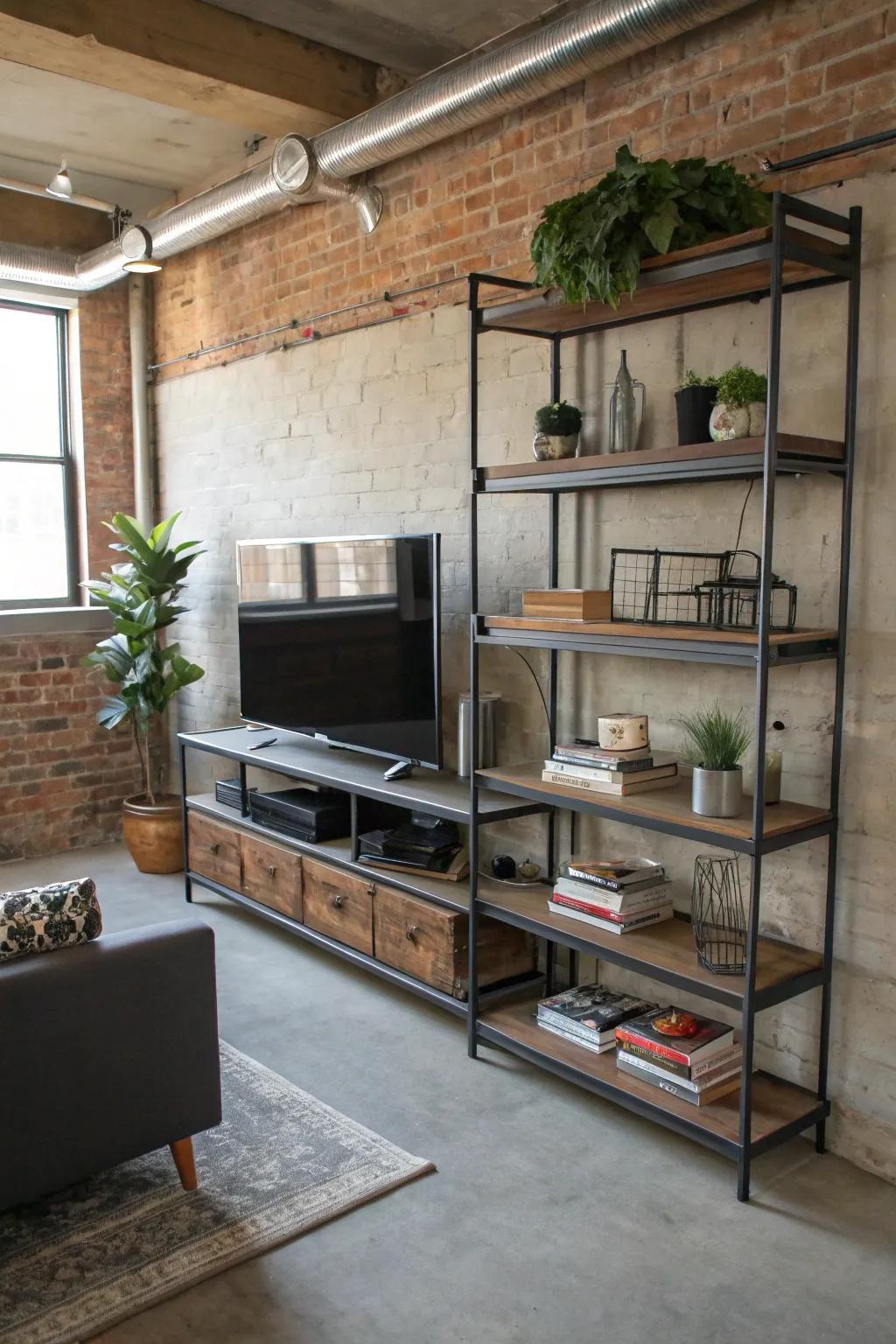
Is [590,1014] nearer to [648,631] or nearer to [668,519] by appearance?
[648,631]

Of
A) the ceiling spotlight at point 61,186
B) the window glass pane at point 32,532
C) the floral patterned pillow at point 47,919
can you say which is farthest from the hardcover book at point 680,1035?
the ceiling spotlight at point 61,186


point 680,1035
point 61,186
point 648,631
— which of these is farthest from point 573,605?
point 61,186

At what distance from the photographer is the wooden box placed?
286 centimetres

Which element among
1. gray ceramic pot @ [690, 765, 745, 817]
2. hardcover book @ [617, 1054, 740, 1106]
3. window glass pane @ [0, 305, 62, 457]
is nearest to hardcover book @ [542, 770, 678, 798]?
gray ceramic pot @ [690, 765, 745, 817]

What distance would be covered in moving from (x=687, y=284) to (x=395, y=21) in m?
1.70

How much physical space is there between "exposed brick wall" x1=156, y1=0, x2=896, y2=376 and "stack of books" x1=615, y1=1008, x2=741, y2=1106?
85.1 inches

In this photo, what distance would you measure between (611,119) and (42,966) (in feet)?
9.06

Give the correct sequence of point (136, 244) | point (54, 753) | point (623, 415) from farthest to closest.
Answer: point (54, 753) < point (136, 244) < point (623, 415)

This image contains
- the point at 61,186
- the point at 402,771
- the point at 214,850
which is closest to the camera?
the point at 402,771

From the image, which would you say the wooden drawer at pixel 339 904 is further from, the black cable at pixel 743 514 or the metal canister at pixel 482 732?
the black cable at pixel 743 514

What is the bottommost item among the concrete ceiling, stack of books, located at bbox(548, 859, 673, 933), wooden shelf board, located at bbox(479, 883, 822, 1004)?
wooden shelf board, located at bbox(479, 883, 822, 1004)

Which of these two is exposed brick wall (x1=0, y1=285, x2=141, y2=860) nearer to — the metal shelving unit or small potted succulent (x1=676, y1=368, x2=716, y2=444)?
the metal shelving unit

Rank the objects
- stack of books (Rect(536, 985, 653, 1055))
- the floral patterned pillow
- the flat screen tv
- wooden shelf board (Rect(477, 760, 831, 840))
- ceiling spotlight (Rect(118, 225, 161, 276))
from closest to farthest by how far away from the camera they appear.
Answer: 1. the floral patterned pillow
2. wooden shelf board (Rect(477, 760, 831, 840))
3. stack of books (Rect(536, 985, 653, 1055))
4. the flat screen tv
5. ceiling spotlight (Rect(118, 225, 161, 276))

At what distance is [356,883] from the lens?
3.74 metres
